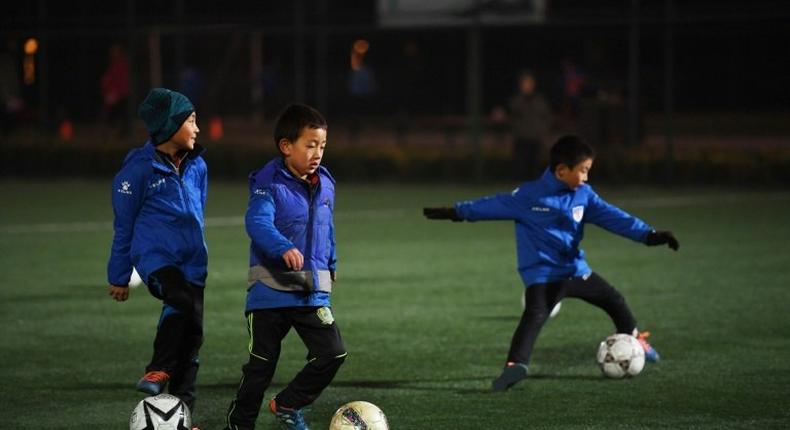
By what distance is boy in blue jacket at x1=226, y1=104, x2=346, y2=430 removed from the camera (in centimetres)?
622

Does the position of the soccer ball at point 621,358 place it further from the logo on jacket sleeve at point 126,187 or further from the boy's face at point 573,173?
the logo on jacket sleeve at point 126,187

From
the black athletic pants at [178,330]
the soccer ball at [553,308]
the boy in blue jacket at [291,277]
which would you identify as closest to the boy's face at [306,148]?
the boy in blue jacket at [291,277]

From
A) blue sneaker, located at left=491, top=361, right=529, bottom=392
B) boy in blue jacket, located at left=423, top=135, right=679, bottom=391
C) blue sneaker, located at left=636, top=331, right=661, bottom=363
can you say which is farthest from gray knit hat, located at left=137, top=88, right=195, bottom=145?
blue sneaker, located at left=636, top=331, right=661, bottom=363

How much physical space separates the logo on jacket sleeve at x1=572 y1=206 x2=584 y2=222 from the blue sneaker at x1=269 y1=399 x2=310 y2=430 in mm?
2369

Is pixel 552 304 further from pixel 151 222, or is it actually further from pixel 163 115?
pixel 163 115

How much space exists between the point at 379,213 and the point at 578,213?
10571 mm

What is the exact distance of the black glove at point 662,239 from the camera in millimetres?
7949

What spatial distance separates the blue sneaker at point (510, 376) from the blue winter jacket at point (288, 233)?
1666 millimetres

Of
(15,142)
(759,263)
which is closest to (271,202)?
(759,263)

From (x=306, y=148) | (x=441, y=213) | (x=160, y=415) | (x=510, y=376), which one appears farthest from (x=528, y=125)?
(x=160, y=415)

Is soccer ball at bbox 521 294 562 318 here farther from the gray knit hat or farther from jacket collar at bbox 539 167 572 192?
the gray knit hat

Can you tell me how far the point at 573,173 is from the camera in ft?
26.4

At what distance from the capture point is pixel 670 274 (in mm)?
12453

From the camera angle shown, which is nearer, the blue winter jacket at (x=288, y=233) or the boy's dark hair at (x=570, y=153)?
the blue winter jacket at (x=288, y=233)
